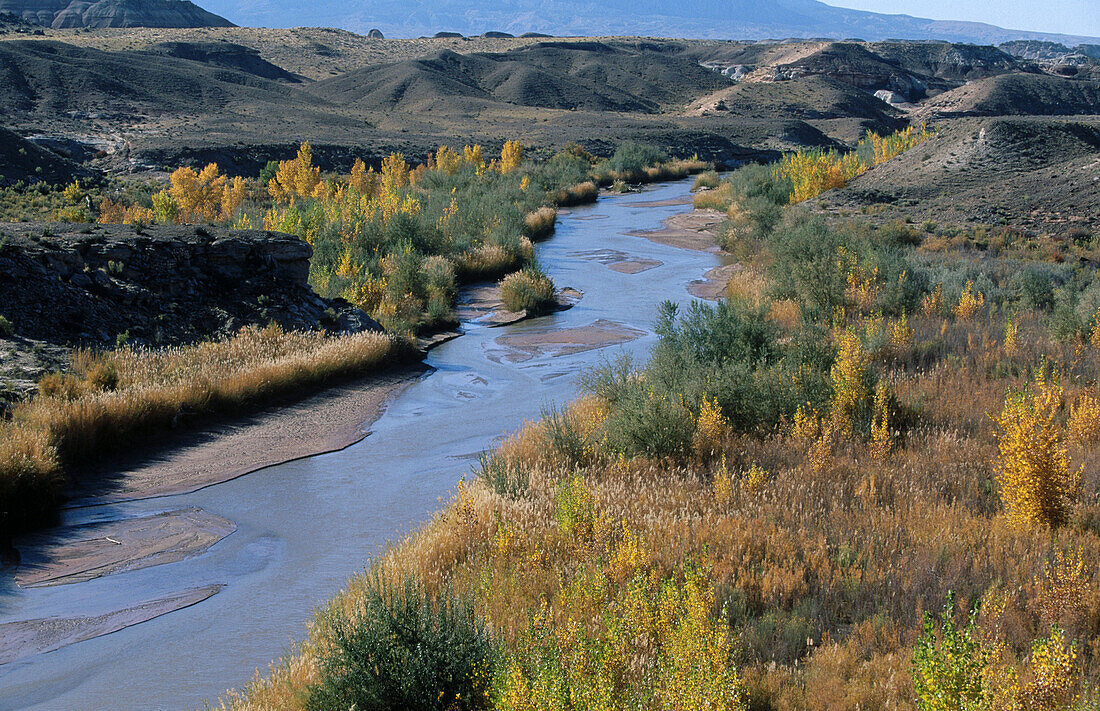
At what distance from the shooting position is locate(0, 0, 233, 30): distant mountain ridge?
109 m

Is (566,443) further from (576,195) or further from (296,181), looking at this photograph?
(576,195)

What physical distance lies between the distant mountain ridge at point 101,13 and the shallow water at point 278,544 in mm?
114359

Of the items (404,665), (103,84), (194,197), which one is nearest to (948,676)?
(404,665)

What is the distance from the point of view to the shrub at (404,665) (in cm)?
498

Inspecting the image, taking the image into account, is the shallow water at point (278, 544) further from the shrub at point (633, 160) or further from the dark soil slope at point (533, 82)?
the dark soil slope at point (533, 82)

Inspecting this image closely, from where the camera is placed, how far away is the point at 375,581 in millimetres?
6488

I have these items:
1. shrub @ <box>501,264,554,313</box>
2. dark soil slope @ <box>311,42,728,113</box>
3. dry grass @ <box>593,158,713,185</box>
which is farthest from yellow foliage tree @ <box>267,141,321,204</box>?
dark soil slope @ <box>311,42,728,113</box>

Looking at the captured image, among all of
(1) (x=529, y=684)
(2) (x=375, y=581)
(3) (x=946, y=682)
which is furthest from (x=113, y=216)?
(3) (x=946, y=682)

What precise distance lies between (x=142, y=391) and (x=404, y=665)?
Answer: 27.7ft

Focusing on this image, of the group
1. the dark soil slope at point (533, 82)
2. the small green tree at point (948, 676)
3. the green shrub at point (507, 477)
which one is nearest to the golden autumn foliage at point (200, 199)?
the green shrub at point (507, 477)

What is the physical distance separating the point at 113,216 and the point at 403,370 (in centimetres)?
1332

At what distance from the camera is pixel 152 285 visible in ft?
49.8

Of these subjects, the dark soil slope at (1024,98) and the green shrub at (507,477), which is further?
the dark soil slope at (1024,98)

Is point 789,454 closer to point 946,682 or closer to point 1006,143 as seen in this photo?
point 946,682
